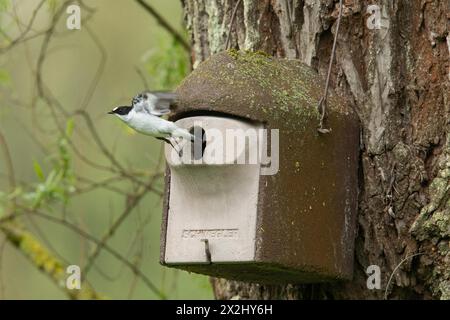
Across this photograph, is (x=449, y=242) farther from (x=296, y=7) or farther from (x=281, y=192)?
(x=296, y=7)

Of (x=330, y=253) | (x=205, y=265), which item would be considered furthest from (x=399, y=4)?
(x=205, y=265)

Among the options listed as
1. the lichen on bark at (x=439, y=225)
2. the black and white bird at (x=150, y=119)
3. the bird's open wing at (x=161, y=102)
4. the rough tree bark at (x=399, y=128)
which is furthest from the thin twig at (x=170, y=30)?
the lichen on bark at (x=439, y=225)

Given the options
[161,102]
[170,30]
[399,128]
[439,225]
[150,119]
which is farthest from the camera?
[170,30]

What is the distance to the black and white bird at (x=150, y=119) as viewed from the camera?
3.57 meters

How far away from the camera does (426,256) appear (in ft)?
12.8

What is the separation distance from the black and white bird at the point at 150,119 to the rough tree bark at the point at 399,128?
746mm

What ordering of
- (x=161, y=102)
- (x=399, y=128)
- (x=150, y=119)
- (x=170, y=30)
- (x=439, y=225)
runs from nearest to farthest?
(x=150, y=119), (x=161, y=102), (x=439, y=225), (x=399, y=128), (x=170, y=30)

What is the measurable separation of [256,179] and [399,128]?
2.17 feet

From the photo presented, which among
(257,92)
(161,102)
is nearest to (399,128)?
(257,92)

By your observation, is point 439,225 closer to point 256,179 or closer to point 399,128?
point 399,128

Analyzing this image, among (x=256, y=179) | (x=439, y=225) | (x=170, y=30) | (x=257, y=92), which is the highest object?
(x=170, y=30)

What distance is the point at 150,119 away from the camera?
3.57 m

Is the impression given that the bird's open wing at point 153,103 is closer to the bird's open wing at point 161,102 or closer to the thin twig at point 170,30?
the bird's open wing at point 161,102

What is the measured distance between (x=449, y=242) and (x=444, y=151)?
335mm
